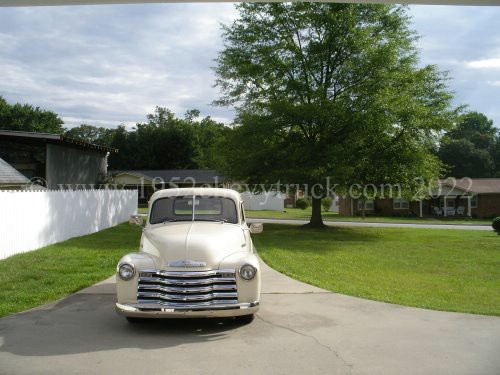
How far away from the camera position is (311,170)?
2530 cm

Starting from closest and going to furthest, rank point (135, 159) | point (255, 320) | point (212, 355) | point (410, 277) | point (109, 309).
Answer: point (212, 355)
point (255, 320)
point (109, 309)
point (410, 277)
point (135, 159)

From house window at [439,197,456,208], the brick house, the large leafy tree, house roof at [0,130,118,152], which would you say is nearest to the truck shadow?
the large leafy tree

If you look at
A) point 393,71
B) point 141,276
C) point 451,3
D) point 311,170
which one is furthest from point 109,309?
point 393,71

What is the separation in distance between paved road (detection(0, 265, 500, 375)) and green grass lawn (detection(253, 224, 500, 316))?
135cm

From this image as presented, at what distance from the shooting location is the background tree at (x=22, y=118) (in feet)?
221

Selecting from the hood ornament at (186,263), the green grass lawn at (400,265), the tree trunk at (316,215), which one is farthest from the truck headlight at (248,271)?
the tree trunk at (316,215)

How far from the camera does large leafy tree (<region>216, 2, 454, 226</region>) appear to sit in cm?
2538

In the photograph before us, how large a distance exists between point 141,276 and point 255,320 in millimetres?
1807

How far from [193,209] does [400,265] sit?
27.5ft

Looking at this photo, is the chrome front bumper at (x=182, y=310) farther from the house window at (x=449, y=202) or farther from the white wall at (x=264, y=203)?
the white wall at (x=264, y=203)

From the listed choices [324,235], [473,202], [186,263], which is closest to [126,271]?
[186,263]

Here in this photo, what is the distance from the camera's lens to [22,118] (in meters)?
67.6

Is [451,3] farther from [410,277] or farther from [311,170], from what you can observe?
[311,170]

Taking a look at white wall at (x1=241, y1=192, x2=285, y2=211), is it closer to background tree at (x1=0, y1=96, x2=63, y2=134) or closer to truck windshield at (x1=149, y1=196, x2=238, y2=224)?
background tree at (x1=0, y1=96, x2=63, y2=134)
